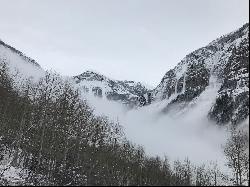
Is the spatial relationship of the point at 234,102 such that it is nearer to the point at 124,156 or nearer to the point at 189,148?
the point at 189,148

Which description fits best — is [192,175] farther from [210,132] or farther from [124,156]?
[210,132]

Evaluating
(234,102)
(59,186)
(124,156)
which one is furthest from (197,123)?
(59,186)

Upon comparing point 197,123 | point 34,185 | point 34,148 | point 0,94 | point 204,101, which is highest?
point 204,101

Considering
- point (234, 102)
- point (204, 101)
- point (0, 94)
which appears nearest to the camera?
point (0, 94)

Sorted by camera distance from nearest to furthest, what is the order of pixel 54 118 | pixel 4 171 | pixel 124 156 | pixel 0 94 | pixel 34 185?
pixel 34 185 < pixel 4 171 < pixel 54 118 < pixel 0 94 < pixel 124 156

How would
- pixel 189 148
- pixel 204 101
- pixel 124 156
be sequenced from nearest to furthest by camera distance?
pixel 124 156 → pixel 189 148 → pixel 204 101

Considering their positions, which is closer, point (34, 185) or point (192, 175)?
point (34, 185)

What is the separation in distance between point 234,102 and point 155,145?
158ft

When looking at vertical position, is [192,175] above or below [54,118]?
below

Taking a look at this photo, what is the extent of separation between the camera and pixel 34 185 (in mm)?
49781

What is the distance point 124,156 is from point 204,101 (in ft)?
331

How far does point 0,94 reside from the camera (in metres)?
90.2

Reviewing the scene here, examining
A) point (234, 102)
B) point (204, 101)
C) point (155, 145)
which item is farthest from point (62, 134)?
point (204, 101)

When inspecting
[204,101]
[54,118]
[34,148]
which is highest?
[204,101]
